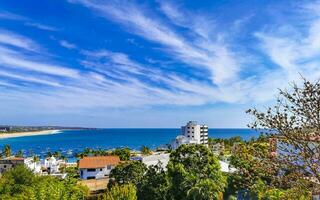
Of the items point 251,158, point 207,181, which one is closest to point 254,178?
point 251,158

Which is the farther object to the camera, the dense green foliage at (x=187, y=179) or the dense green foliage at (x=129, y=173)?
the dense green foliage at (x=129, y=173)

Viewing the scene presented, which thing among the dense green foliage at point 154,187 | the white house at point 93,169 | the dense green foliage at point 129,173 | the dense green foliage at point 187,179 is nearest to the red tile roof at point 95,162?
the white house at point 93,169

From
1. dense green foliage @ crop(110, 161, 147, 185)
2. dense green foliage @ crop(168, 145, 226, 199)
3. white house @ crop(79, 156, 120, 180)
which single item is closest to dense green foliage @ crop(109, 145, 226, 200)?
dense green foliage @ crop(168, 145, 226, 199)

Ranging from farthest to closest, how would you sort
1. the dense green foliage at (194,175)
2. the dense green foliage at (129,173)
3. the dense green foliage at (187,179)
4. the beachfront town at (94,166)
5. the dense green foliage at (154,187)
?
the beachfront town at (94,166), the dense green foliage at (129,173), the dense green foliage at (154,187), the dense green foliage at (187,179), the dense green foliage at (194,175)

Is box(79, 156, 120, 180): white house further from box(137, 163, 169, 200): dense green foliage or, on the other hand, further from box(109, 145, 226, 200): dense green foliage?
box(137, 163, 169, 200): dense green foliage

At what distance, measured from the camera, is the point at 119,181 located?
35438 millimetres

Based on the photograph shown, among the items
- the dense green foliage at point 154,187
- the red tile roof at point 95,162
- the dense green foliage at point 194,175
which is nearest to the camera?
the dense green foliage at point 194,175

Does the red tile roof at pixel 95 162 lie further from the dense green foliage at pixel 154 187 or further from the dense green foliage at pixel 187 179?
the dense green foliage at pixel 154 187

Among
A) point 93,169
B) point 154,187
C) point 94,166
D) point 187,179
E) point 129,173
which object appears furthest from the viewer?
point 93,169

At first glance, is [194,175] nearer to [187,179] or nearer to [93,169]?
[187,179]

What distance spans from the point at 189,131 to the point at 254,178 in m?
121

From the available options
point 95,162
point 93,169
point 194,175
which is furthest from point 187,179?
point 95,162

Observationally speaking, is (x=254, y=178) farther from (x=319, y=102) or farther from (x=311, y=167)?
(x=319, y=102)

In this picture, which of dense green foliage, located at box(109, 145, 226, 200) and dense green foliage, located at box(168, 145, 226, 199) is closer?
dense green foliage, located at box(168, 145, 226, 199)
